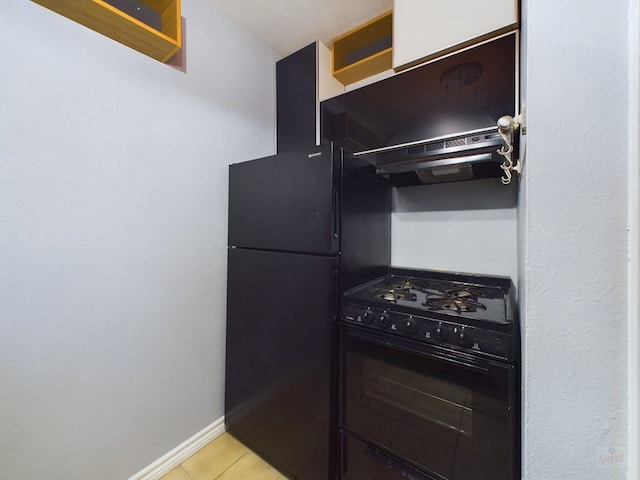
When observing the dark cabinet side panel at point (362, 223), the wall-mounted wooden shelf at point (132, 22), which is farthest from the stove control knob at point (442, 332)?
the wall-mounted wooden shelf at point (132, 22)

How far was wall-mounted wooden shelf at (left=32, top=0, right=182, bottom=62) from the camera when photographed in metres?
1.02

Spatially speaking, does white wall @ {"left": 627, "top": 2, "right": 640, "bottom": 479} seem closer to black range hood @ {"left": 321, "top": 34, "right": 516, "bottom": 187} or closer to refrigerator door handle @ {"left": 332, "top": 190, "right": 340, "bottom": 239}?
black range hood @ {"left": 321, "top": 34, "right": 516, "bottom": 187}

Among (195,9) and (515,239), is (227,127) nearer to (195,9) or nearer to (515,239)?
(195,9)

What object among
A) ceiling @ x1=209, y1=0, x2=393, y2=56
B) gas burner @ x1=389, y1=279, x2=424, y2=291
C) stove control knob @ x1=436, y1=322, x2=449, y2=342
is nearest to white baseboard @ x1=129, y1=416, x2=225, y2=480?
gas burner @ x1=389, y1=279, x2=424, y2=291

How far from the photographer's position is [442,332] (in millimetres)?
929

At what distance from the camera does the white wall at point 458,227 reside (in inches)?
54.2

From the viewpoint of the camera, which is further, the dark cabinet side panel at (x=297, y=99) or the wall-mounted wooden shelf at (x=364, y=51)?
the dark cabinet side panel at (x=297, y=99)

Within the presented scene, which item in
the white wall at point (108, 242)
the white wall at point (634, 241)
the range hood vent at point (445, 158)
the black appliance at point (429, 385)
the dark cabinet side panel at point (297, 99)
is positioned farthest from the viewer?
the dark cabinet side panel at point (297, 99)

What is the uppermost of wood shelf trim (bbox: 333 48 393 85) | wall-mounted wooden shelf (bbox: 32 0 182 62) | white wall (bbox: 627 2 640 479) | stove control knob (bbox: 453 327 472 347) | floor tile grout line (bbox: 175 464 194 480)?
wood shelf trim (bbox: 333 48 393 85)

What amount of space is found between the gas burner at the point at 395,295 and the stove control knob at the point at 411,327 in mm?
124

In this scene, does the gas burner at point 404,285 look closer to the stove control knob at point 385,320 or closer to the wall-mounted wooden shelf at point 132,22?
the stove control knob at point 385,320

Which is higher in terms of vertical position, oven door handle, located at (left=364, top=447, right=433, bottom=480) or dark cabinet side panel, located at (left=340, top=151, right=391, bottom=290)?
dark cabinet side panel, located at (left=340, top=151, right=391, bottom=290)

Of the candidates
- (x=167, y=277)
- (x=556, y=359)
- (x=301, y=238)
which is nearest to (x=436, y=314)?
(x=556, y=359)

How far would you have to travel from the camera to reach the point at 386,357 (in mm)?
1087
